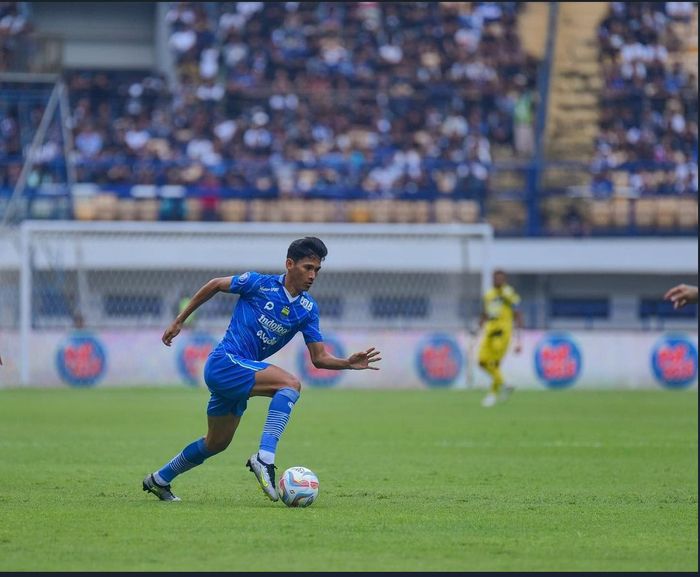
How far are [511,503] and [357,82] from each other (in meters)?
28.5

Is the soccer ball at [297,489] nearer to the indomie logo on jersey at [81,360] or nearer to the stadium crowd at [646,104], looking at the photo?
the indomie logo on jersey at [81,360]

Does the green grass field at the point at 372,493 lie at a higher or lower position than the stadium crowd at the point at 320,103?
lower

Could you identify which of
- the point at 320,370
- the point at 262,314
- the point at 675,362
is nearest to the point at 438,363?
the point at 320,370

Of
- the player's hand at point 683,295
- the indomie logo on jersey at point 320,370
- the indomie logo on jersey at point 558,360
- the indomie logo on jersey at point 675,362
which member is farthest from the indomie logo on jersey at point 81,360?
the player's hand at point 683,295

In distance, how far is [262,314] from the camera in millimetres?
→ 10438

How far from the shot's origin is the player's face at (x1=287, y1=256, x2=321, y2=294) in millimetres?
10273

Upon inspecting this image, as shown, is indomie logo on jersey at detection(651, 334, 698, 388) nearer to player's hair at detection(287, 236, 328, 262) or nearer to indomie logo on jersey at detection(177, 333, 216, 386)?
indomie logo on jersey at detection(177, 333, 216, 386)

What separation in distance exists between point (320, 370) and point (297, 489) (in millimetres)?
18236

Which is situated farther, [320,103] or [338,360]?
[320,103]

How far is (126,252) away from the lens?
32812 millimetres

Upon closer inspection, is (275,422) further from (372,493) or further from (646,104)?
(646,104)

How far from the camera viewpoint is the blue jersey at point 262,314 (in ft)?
34.2

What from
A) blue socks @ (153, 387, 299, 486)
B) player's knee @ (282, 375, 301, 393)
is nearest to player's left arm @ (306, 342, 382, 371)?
player's knee @ (282, 375, 301, 393)

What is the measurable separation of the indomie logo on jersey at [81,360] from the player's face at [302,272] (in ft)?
59.6
